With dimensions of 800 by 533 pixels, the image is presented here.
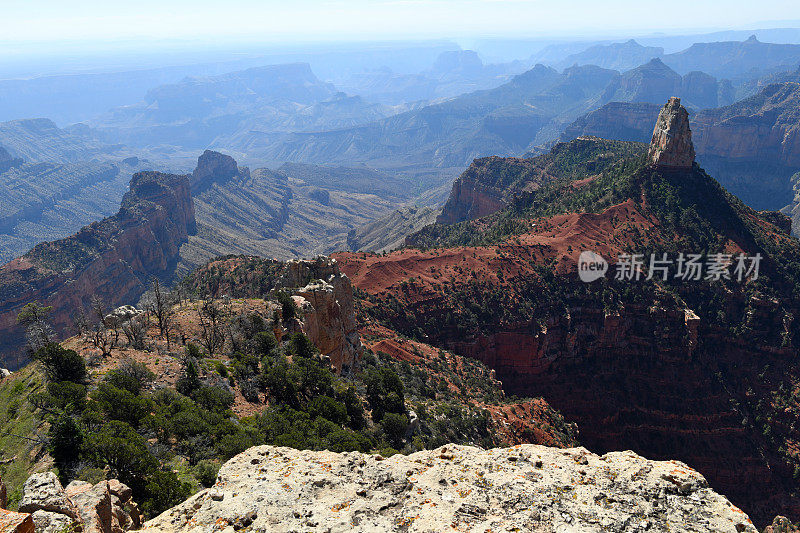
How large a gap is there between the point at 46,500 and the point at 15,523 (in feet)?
12.7

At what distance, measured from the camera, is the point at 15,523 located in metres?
13.5

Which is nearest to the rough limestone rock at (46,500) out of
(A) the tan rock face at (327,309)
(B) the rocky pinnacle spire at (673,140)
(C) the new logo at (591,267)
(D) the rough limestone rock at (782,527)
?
(A) the tan rock face at (327,309)

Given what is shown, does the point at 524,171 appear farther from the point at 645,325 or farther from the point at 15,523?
the point at 15,523

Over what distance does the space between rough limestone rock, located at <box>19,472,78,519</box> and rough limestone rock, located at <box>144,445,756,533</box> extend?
323 cm

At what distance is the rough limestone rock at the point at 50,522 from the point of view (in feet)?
50.9

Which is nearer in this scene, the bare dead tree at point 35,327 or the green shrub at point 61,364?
the green shrub at point 61,364

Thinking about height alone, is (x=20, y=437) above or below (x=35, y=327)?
below

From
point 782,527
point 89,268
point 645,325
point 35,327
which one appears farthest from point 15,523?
point 89,268

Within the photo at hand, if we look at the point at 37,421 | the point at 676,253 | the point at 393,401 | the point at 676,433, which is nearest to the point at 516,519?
the point at 393,401

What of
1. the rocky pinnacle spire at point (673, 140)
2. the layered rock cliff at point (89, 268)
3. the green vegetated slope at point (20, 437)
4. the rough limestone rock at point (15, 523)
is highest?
the rocky pinnacle spire at point (673, 140)

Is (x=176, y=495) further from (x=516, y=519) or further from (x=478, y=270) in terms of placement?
(x=478, y=270)

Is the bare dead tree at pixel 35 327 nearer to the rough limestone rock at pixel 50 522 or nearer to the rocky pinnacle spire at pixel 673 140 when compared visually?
the rough limestone rock at pixel 50 522

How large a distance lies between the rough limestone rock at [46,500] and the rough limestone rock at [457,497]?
3.23 metres

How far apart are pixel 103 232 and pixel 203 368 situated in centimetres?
15462
